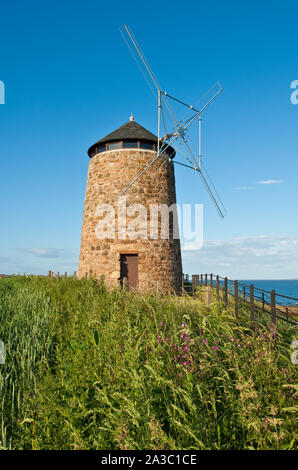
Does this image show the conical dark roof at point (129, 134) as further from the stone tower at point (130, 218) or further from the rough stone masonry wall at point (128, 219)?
the rough stone masonry wall at point (128, 219)

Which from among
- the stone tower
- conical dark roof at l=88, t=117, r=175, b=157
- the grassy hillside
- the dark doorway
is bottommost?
the grassy hillside

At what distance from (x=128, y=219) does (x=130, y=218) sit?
11cm

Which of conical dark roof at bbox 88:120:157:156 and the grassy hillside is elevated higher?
conical dark roof at bbox 88:120:157:156

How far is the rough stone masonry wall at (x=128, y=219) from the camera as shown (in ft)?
46.0

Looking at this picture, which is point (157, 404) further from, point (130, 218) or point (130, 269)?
point (130, 218)

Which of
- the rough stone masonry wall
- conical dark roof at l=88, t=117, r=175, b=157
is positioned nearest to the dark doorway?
the rough stone masonry wall

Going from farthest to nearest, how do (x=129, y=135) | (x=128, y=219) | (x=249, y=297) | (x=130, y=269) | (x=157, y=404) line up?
(x=129, y=135)
(x=130, y=269)
(x=128, y=219)
(x=249, y=297)
(x=157, y=404)

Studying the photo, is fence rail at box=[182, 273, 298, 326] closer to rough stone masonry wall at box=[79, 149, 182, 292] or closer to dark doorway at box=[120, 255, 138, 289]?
rough stone masonry wall at box=[79, 149, 182, 292]

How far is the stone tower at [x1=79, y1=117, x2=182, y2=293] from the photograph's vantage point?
14015 millimetres

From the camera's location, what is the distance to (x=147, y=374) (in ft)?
11.0

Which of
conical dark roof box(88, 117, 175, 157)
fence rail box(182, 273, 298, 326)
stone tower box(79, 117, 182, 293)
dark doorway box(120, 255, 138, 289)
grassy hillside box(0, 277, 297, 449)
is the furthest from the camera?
conical dark roof box(88, 117, 175, 157)

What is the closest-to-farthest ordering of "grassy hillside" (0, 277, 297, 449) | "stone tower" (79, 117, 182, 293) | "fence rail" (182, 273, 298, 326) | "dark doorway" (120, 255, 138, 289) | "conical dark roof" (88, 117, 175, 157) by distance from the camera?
"grassy hillside" (0, 277, 297, 449) → "fence rail" (182, 273, 298, 326) → "stone tower" (79, 117, 182, 293) → "dark doorway" (120, 255, 138, 289) → "conical dark roof" (88, 117, 175, 157)

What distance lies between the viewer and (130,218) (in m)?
14.0

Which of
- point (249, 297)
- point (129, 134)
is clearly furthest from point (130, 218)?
point (249, 297)
